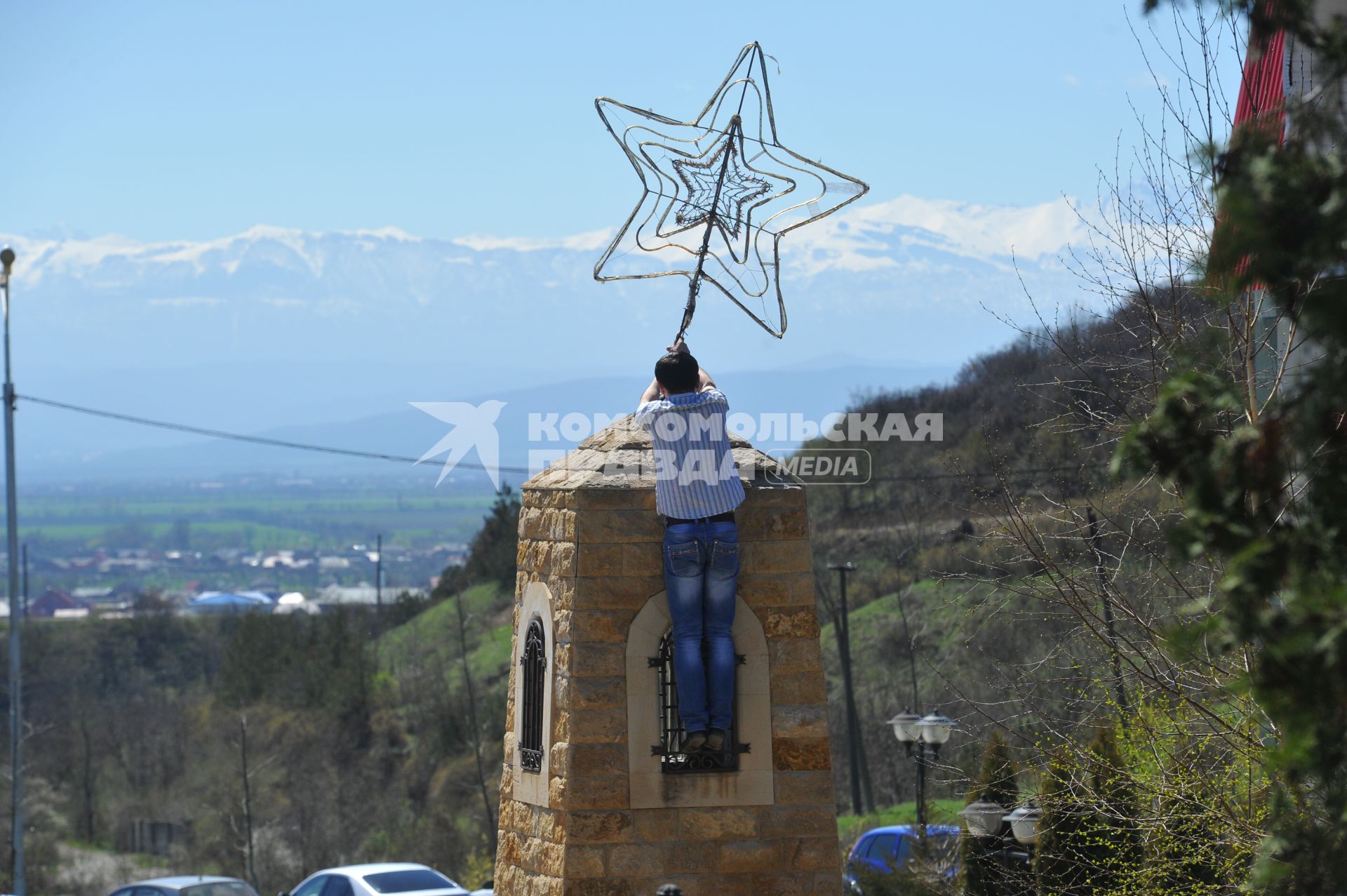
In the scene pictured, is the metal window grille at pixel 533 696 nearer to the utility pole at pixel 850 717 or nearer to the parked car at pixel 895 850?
the parked car at pixel 895 850

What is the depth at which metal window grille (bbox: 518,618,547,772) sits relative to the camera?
27.1ft

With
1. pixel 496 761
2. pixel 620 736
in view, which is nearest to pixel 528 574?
pixel 620 736

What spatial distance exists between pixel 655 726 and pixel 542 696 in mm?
799

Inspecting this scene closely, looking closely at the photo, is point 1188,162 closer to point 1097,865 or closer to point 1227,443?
point 1097,865

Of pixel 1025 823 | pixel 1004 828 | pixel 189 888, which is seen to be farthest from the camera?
pixel 189 888

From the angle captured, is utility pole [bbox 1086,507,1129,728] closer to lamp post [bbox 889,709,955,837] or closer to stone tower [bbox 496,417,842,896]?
stone tower [bbox 496,417,842,896]

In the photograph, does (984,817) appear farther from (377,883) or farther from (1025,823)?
(377,883)

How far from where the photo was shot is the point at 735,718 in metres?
7.93

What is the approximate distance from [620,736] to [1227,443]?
4.38m

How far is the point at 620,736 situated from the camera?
7.75 metres

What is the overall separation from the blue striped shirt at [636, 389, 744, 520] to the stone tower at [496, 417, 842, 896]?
0.22m

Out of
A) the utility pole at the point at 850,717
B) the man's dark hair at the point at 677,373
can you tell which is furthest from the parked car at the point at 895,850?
the utility pole at the point at 850,717

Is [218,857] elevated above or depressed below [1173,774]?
below

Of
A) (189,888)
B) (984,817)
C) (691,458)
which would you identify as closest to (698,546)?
(691,458)
